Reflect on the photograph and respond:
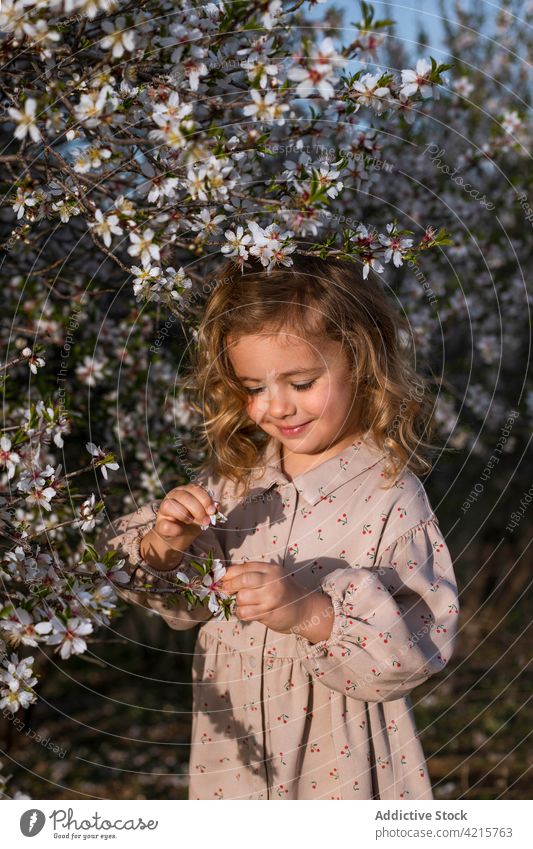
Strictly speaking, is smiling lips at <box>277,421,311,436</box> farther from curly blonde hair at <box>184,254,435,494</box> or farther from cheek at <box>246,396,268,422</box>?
→ curly blonde hair at <box>184,254,435,494</box>

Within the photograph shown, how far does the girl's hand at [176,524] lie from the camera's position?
1.66 metres

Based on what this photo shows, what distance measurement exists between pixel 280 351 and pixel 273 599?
0.53 metres

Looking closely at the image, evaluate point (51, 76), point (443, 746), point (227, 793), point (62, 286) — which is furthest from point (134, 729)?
point (51, 76)

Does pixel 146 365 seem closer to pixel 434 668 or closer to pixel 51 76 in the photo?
pixel 51 76

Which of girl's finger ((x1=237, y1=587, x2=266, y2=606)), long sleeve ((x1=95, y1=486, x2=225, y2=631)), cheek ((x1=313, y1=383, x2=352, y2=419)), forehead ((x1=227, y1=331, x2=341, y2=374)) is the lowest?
girl's finger ((x1=237, y1=587, x2=266, y2=606))

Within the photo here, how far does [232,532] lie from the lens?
196 cm

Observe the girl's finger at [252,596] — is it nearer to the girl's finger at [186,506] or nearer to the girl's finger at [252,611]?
the girl's finger at [252,611]

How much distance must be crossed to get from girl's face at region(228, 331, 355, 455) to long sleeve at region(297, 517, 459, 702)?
31cm

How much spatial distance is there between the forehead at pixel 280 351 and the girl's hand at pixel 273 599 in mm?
439

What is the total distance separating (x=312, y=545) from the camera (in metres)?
1.87

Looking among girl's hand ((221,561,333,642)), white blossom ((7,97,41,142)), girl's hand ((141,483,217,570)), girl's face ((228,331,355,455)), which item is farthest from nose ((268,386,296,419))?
white blossom ((7,97,41,142))

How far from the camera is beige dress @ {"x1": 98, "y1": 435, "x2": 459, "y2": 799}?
5.65ft

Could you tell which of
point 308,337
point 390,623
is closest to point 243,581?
point 390,623

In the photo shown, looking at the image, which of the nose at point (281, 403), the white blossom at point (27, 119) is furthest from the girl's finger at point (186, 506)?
the white blossom at point (27, 119)
